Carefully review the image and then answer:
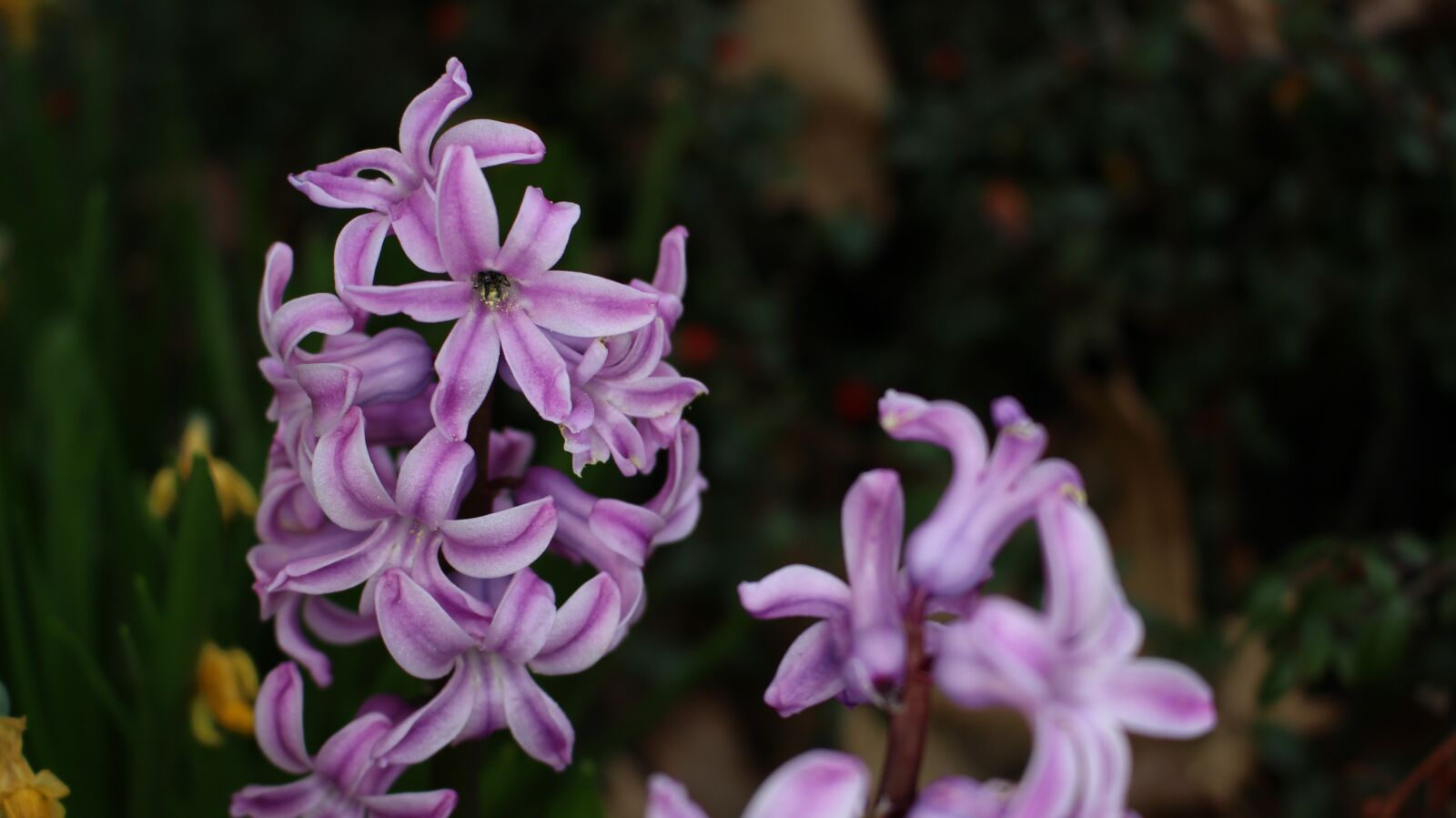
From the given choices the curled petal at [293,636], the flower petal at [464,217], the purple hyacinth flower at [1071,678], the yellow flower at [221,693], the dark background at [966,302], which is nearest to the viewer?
the purple hyacinth flower at [1071,678]

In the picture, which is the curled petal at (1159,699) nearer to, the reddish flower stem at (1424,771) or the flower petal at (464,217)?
the flower petal at (464,217)

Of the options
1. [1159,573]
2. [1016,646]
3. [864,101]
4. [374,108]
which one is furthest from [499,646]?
[374,108]

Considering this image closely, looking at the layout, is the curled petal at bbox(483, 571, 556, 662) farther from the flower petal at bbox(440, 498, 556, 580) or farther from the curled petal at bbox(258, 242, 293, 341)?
the curled petal at bbox(258, 242, 293, 341)

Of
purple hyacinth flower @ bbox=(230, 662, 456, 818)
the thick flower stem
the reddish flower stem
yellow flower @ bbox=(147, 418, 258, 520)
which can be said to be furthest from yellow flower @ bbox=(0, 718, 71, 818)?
the reddish flower stem

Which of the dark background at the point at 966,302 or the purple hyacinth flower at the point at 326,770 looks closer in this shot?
the purple hyacinth flower at the point at 326,770

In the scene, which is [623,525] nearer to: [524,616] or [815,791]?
[524,616]

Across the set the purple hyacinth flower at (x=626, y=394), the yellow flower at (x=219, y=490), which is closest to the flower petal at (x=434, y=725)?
the purple hyacinth flower at (x=626, y=394)

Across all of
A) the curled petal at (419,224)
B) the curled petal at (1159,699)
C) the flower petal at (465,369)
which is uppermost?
the curled petal at (419,224)

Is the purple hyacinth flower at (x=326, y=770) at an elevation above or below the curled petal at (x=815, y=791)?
below
